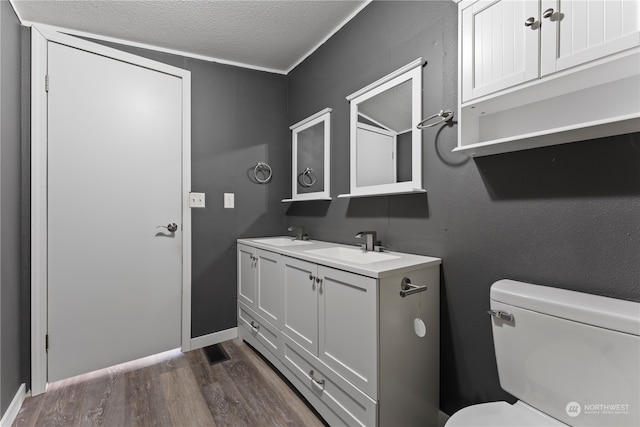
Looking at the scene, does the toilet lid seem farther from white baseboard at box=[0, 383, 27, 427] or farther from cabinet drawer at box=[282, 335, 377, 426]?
white baseboard at box=[0, 383, 27, 427]

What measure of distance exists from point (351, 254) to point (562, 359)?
41.8 inches

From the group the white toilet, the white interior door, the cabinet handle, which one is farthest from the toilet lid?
the white interior door

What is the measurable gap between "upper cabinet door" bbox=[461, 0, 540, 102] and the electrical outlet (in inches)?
77.2

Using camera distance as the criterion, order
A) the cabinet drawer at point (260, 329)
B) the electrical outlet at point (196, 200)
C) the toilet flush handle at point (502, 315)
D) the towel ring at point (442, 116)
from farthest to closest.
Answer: the electrical outlet at point (196, 200) < the cabinet drawer at point (260, 329) < the towel ring at point (442, 116) < the toilet flush handle at point (502, 315)

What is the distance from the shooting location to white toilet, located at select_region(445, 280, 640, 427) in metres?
0.77

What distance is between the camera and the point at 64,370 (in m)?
1.83

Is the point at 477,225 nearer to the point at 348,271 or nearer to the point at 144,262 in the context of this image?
the point at 348,271

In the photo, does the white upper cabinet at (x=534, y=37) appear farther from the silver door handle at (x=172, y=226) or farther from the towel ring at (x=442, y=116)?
the silver door handle at (x=172, y=226)

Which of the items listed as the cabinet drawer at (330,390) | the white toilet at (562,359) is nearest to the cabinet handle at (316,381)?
the cabinet drawer at (330,390)

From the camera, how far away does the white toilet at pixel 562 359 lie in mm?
773

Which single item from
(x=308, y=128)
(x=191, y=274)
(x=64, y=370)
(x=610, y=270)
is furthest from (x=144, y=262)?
(x=610, y=270)

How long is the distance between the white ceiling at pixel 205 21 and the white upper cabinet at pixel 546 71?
1.08 metres

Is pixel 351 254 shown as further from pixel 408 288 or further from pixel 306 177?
pixel 306 177

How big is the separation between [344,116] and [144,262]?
181 centimetres
